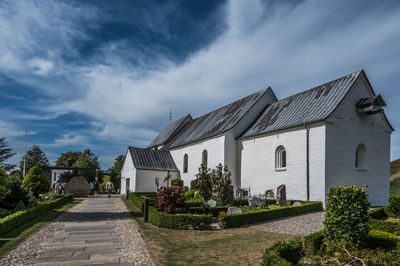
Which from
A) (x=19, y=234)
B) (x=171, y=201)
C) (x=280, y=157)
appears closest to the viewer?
(x=19, y=234)

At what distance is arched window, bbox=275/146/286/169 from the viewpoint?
19.6m

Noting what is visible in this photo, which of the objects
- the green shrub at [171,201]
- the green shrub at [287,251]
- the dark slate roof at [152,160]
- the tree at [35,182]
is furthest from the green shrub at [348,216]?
the dark slate roof at [152,160]

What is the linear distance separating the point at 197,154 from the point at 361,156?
14.7 meters

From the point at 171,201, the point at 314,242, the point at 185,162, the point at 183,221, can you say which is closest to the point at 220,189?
the point at 171,201

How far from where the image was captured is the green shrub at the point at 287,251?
5.43 metres

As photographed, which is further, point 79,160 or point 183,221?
point 79,160

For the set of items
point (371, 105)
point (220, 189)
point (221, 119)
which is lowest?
point (220, 189)

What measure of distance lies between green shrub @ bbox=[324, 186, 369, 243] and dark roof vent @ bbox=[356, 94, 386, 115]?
12664 mm

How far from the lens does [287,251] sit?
570 cm

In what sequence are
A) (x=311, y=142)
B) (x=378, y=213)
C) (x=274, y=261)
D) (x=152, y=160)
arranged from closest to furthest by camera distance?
1. (x=274, y=261)
2. (x=378, y=213)
3. (x=311, y=142)
4. (x=152, y=160)

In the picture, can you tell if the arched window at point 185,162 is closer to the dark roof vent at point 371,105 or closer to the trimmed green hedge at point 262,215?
the trimmed green hedge at point 262,215

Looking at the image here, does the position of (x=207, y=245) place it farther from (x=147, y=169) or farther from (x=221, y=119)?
(x=147, y=169)

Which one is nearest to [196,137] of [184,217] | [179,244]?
[184,217]

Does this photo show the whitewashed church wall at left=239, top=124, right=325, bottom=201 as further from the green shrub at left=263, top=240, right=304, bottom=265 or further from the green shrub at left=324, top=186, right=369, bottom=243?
the green shrub at left=263, top=240, right=304, bottom=265
